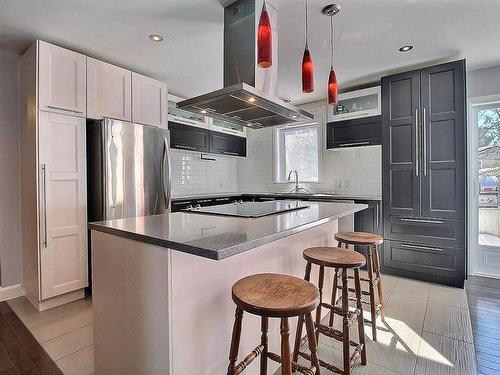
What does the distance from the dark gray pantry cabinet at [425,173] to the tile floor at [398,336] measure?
452 mm

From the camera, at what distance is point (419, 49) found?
2.84m

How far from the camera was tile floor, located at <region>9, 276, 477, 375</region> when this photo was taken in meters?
1.74

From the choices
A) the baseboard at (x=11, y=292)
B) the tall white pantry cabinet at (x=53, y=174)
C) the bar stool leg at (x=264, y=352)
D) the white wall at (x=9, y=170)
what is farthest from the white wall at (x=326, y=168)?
the baseboard at (x=11, y=292)

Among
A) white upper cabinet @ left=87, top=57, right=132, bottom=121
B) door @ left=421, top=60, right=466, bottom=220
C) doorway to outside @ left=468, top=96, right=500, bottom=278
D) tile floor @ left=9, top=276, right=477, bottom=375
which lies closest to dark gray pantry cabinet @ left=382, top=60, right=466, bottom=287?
door @ left=421, top=60, right=466, bottom=220

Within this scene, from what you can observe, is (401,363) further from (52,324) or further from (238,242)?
(52,324)

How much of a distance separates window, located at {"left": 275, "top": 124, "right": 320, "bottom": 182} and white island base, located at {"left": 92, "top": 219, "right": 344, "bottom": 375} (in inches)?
129

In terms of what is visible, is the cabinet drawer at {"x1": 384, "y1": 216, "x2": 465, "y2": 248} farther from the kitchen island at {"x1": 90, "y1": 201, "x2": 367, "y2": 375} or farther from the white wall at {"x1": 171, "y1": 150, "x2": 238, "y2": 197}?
the white wall at {"x1": 171, "y1": 150, "x2": 238, "y2": 197}

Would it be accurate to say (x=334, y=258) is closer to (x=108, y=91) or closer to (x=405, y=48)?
(x=405, y=48)

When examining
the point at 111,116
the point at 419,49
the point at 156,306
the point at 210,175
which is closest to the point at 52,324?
the point at 156,306

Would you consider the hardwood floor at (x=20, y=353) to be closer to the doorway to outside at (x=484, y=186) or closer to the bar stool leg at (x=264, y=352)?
the bar stool leg at (x=264, y=352)

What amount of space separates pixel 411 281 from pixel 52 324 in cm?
363

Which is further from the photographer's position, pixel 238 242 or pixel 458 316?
pixel 458 316

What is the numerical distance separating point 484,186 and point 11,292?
17.8ft

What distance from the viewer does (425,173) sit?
316 cm
